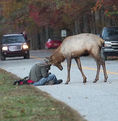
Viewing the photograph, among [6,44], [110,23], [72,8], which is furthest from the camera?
[110,23]

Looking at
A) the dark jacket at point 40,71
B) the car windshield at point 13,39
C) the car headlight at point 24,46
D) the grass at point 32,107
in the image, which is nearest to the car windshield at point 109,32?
the car headlight at point 24,46

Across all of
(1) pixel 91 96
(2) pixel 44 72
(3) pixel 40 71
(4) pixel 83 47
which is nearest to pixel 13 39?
(4) pixel 83 47

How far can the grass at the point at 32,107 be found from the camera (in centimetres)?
1164

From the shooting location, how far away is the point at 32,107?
13.2 meters

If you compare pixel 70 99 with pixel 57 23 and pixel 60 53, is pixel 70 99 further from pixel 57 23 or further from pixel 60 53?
pixel 57 23

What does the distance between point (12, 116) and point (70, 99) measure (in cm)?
292

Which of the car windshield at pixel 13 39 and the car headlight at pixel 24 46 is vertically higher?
the car windshield at pixel 13 39

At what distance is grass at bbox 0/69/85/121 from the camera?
11636 mm

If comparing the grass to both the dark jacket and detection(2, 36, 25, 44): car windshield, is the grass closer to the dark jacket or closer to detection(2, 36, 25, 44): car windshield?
the dark jacket

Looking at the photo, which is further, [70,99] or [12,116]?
[70,99]

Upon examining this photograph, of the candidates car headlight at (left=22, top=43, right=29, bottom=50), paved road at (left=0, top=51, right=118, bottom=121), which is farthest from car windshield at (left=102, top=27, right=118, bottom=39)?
paved road at (left=0, top=51, right=118, bottom=121)

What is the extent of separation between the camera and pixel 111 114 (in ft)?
38.5

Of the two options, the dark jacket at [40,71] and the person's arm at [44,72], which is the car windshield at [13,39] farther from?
the person's arm at [44,72]

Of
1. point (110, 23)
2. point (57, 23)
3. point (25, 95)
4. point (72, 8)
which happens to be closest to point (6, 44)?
point (72, 8)
